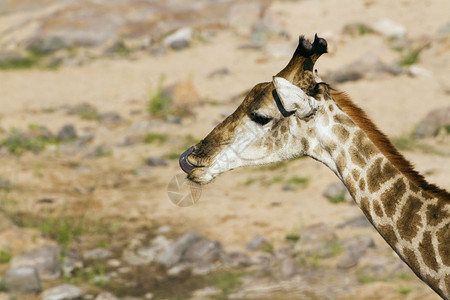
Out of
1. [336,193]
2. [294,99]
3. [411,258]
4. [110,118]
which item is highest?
[110,118]

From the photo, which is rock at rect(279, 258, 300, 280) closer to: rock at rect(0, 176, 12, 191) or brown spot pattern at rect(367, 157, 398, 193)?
brown spot pattern at rect(367, 157, 398, 193)

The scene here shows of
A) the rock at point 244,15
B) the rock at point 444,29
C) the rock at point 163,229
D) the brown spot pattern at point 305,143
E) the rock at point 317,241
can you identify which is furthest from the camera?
the rock at point 244,15

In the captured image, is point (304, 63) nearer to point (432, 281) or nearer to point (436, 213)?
point (436, 213)

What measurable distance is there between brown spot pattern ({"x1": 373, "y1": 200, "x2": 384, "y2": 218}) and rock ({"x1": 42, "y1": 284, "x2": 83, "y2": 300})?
18.3ft

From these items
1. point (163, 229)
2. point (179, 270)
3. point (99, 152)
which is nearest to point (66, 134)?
point (99, 152)

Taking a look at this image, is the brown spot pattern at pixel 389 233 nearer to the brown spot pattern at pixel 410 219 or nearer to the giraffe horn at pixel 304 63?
the brown spot pattern at pixel 410 219

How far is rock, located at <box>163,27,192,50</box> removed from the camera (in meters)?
24.2

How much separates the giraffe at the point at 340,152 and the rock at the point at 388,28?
1776cm

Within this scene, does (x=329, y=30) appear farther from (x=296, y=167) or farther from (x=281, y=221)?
(x=281, y=221)

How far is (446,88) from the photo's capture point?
1789cm

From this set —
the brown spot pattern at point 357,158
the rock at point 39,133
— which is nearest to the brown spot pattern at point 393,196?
the brown spot pattern at point 357,158

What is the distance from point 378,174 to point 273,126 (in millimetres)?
758

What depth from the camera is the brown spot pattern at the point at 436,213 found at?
5.21m

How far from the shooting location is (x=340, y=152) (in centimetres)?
548
